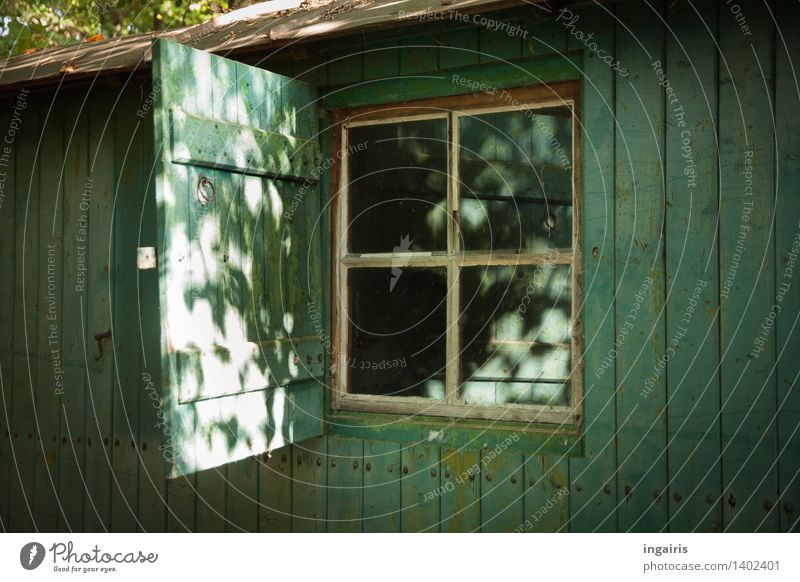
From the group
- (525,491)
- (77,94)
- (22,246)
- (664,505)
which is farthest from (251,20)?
(664,505)

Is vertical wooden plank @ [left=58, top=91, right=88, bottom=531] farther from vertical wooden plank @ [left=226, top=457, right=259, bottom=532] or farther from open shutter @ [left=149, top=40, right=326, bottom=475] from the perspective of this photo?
open shutter @ [left=149, top=40, right=326, bottom=475]

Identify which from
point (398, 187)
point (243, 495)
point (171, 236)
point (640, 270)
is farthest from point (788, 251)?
point (243, 495)

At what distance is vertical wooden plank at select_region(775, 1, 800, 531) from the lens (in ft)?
9.75

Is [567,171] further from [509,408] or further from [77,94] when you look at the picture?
[77,94]

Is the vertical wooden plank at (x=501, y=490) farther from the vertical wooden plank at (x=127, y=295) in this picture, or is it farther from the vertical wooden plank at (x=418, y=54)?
the vertical wooden plank at (x=127, y=295)

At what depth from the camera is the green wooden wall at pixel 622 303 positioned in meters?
3.03

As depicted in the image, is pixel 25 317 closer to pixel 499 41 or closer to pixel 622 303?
pixel 499 41

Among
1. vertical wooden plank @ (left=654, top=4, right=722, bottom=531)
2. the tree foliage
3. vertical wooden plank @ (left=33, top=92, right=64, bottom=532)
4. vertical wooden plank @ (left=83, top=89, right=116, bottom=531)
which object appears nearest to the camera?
vertical wooden plank @ (left=654, top=4, right=722, bottom=531)

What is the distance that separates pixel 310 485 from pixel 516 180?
5.49ft

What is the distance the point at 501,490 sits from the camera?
357cm

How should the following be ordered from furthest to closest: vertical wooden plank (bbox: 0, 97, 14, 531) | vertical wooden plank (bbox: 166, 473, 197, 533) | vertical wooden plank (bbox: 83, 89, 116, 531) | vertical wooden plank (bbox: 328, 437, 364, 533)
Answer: vertical wooden plank (bbox: 0, 97, 14, 531), vertical wooden plank (bbox: 83, 89, 116, 531), vertical wooden plank (bbox: 166, 473, 197, 533), vertical wooden plank (bbox: 328, 437, 364, 533)

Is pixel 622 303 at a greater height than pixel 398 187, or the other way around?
pixel 398 187

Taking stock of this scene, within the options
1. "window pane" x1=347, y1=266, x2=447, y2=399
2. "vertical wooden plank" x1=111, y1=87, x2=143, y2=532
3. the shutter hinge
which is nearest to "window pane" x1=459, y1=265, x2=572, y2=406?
"window pane" x1=347, y1=266, x2=447, y2=399

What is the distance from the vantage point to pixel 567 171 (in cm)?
353
